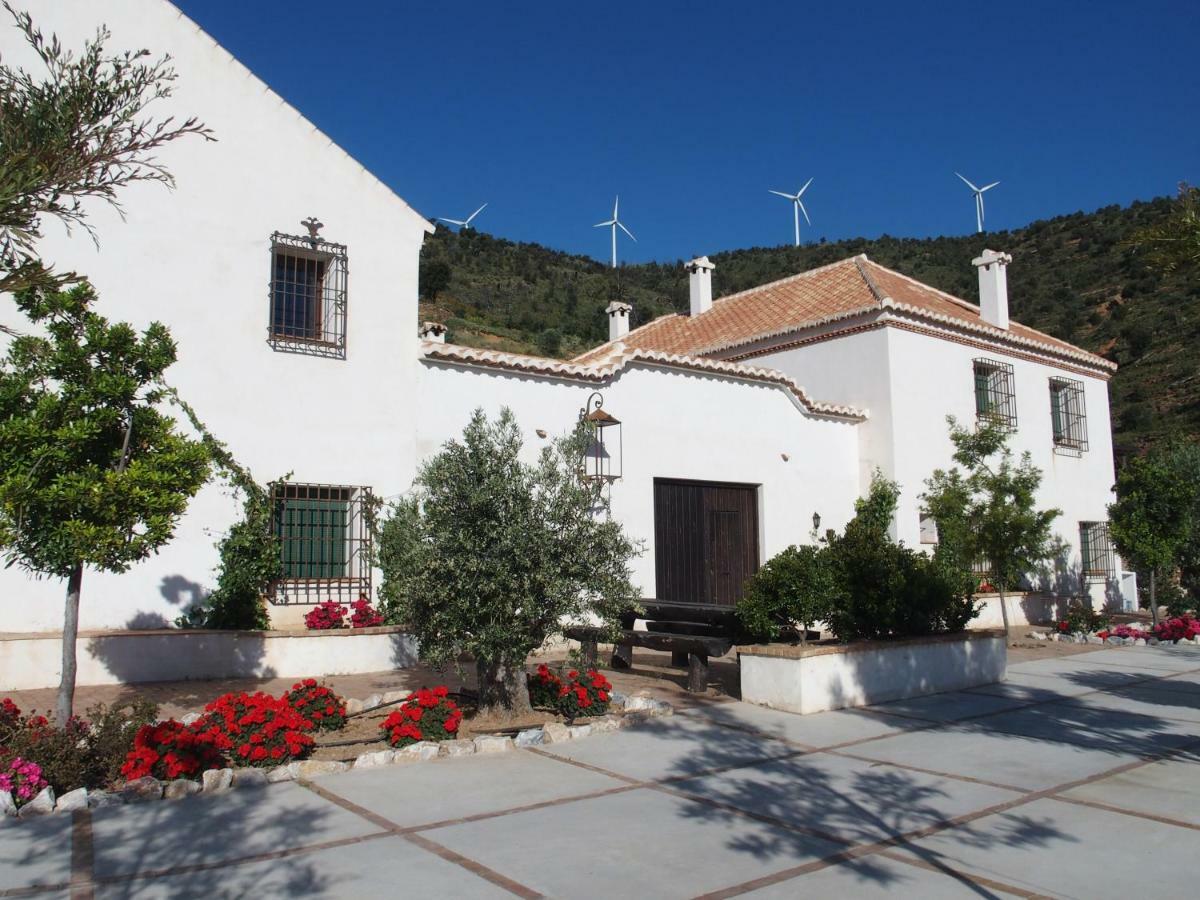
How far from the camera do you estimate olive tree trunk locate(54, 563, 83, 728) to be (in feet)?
20.9

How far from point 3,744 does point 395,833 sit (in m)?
3.02

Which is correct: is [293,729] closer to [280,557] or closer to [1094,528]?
[280,557]

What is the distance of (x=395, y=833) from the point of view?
16.5ft

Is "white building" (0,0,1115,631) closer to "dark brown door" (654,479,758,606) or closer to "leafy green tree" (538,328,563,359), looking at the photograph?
"dark brown door" (654,479,758,606)

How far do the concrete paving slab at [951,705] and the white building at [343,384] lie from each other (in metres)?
5.15

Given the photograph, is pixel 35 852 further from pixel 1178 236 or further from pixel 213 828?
pixel 1178 236

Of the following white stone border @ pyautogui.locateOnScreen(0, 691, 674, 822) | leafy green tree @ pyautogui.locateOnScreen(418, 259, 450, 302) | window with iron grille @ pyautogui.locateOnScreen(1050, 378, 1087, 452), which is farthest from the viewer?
leafy green tree @ pyautogui.locateOnScreen(418, 259, 450, 302)

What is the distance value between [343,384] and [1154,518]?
14260 mm

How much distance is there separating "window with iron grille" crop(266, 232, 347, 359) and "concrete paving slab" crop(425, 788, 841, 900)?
25.3 feet

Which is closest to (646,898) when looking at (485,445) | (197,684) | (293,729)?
(293,729)

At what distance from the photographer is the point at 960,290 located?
42.1m

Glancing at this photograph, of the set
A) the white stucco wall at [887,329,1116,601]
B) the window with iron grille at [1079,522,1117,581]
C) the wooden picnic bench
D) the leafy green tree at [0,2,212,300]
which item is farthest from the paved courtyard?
the window with iron grille at [1079,522,1117,581]

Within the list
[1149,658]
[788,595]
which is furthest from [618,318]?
[788,595]

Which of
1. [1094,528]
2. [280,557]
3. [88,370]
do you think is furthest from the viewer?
[1094,528]
